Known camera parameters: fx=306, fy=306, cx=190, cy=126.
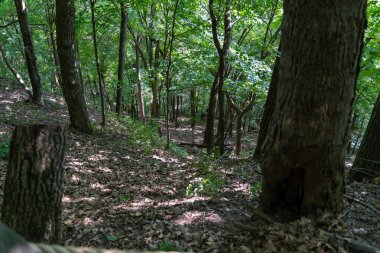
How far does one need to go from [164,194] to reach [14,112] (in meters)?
6.98

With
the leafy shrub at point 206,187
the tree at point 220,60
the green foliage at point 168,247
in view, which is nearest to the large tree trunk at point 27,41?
the tree at point 220,60

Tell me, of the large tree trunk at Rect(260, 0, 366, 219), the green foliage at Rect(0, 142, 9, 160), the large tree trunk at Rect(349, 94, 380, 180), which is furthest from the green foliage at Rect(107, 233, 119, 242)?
the large tree trunk at Rect(349, 94, 380, 180)

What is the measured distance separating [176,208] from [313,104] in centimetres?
283

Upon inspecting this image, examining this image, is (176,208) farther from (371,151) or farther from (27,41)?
(27,41)

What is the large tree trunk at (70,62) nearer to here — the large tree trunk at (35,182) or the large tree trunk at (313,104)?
the large tree trunk at (35,182)

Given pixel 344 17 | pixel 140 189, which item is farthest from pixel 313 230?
pixel 140 189

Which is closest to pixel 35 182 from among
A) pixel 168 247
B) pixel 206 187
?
pixel 168 247

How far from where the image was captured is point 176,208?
496 cm

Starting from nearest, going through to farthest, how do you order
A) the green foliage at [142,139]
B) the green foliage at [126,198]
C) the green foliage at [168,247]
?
the green foliage at [168,247]
the green foliage at [126,198]
the green foliage at [142,139]

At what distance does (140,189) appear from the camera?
6184 mm

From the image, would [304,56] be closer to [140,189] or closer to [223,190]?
[223,190]

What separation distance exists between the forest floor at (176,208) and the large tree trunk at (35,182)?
878mm

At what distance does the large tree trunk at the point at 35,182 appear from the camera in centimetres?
300

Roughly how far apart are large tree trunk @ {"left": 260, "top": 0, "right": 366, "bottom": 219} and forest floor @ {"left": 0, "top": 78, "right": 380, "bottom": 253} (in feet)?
1.24
